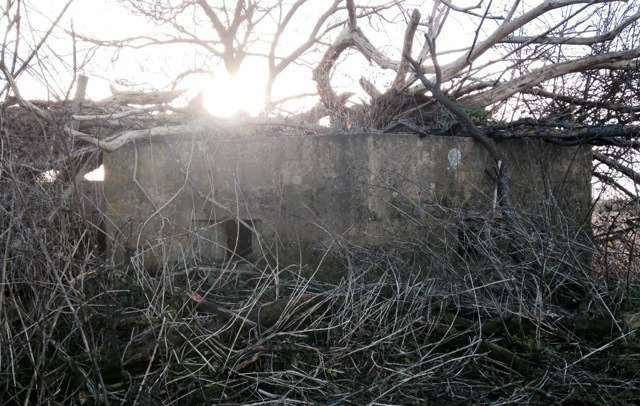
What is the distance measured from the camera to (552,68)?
6.62m

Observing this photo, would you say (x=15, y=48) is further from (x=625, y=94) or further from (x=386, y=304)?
(x=625, y=94)

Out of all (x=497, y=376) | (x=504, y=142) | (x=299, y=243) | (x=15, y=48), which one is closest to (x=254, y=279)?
(x=299, y=243)

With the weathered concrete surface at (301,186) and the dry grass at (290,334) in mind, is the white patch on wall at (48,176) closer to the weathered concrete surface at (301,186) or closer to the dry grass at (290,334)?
the dry grass at (290,334)

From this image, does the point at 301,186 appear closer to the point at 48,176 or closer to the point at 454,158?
the point at 454,158

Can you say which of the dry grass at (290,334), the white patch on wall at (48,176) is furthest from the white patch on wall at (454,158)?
the white patch on wall at (48,176)

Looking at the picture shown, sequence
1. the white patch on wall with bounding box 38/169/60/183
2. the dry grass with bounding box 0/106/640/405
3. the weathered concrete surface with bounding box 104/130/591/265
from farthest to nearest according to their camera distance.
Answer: the weathered concrete surface with bounding box 104/130/591/265 → the white patch on wall with bounding box 38/169/60/183 → the dry grass with bounding box 0/106/640/405

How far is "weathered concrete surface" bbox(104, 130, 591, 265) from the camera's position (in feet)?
16.8

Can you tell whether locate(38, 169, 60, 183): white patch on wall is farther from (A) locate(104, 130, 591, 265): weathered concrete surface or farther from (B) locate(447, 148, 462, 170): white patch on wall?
(B) locate(447, 148, 462, 170): white patch on wall

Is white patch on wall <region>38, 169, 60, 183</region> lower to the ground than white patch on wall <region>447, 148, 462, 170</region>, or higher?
lower

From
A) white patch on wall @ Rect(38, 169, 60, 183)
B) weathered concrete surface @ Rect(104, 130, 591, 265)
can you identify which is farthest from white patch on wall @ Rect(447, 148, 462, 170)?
white patch on wall @ Rect(38, 169, 60, 183)

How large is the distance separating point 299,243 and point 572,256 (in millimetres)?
2272

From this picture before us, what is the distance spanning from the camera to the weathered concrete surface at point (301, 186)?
5.12m

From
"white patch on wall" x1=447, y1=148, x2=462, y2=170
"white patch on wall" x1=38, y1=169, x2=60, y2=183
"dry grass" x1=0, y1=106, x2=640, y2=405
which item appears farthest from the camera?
"white patch on wall" x1=447, y1=148, x2=462, y2=170

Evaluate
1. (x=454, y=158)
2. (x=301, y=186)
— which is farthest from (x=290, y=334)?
(x=454, y=158)
